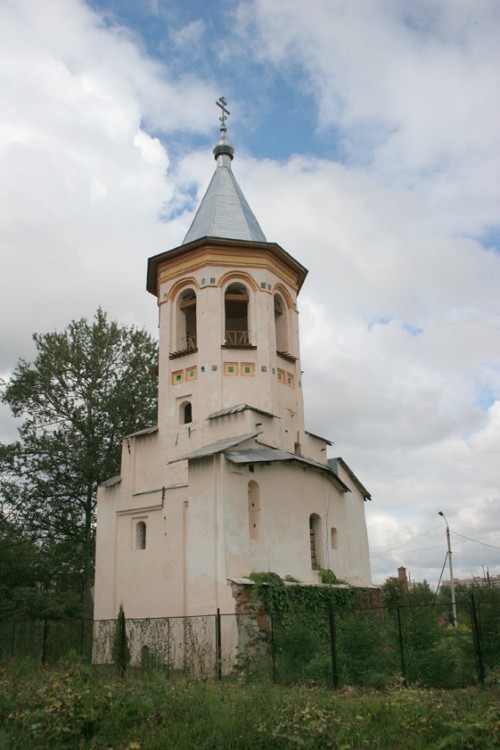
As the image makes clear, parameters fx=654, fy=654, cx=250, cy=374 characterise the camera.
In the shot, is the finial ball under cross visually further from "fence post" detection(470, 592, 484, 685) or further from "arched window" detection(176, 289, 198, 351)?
"fence post" detection(470, 592, 484, 685)

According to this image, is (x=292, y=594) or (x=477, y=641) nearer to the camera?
(x=477, y=641)

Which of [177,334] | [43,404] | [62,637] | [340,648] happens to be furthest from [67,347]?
[340,648]

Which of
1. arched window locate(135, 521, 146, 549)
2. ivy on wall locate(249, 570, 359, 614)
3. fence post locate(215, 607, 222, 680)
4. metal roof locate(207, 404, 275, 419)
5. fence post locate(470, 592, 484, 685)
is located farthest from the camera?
arched window locate(135, 521, 146, 549)

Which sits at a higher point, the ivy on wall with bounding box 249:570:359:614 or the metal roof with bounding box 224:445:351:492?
the metal roof with bounding box 224:445:351:492

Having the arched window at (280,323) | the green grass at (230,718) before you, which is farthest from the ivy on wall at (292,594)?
the arched window at (280,323)

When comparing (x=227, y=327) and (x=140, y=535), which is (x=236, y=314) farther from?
(x=140, y=535)

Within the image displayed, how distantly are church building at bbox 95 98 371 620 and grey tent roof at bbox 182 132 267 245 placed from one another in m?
0.08

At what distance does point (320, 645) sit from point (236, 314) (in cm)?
1275

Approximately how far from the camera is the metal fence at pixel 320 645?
1294 centimetres

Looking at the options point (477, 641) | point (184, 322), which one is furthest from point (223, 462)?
point (477, 641)

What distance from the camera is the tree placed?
1115 inches

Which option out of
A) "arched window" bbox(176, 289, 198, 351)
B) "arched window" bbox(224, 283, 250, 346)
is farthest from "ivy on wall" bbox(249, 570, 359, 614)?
"arched window" bbox(176, 289, 198, 351)

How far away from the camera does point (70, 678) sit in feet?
37.0

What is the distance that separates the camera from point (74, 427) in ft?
96.2
